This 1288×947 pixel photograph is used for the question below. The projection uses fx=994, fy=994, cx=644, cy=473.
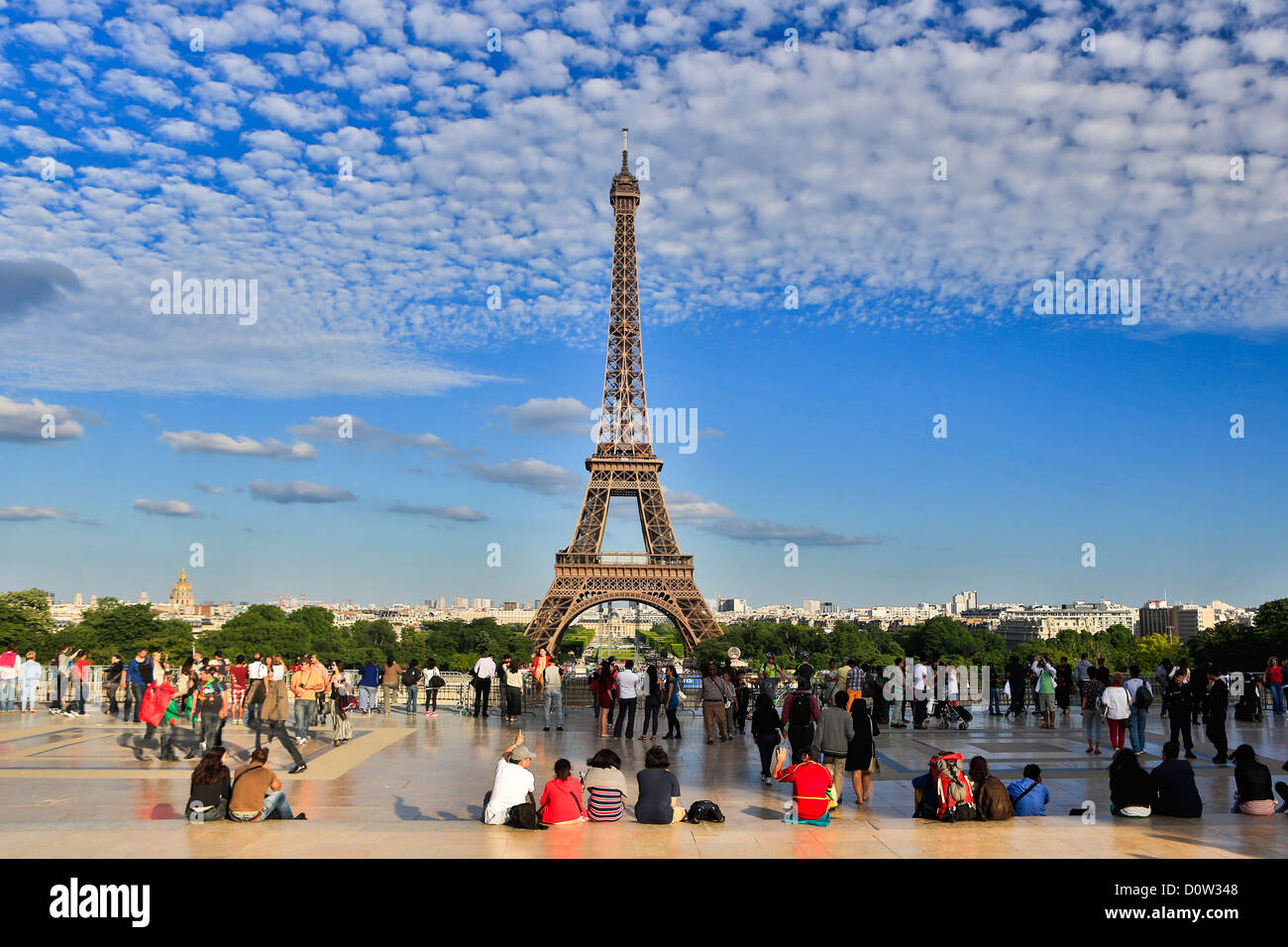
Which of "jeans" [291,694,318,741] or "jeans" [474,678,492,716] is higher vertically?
"jeans" [291,694,318,741]

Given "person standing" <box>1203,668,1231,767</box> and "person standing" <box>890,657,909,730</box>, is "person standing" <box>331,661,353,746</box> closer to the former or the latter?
"person standing" <box>890,657,909,730</box>

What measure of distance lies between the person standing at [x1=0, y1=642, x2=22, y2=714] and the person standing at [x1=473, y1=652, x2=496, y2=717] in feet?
34.8

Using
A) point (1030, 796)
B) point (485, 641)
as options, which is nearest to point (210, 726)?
point (1030, 796)

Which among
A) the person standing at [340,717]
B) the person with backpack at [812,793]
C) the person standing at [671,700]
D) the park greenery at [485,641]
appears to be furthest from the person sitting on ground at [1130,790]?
the park greenery at [485,641]

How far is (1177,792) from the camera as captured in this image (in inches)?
443

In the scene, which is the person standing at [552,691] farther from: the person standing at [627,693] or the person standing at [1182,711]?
the person standing at [1182,711]

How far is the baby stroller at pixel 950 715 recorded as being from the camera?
20.6 m

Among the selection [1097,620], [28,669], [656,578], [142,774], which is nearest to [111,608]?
[656,578]

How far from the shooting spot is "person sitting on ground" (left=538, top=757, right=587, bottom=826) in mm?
10688

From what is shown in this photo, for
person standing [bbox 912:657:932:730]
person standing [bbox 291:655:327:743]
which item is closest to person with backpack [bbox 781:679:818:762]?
person standing [bbox 912:657:932:730]

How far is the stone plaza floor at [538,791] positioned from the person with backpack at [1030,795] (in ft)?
0.80
